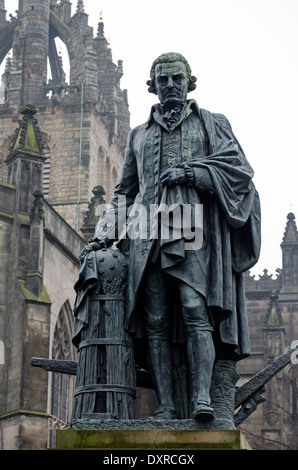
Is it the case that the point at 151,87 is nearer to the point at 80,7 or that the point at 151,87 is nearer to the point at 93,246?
the point at 93,246

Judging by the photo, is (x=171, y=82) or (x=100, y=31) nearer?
(x=171, y=82)

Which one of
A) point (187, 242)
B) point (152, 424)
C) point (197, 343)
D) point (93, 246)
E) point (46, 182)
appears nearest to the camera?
point (152, 424)

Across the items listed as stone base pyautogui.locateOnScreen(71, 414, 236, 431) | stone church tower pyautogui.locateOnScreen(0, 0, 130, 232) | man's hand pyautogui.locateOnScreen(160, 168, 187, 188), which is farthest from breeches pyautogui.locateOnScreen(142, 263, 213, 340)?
stone church tower pyautogui.locateOnScreen(0, 0, 130, 232)

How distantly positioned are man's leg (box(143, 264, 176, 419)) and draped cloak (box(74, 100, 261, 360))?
0.26 feet

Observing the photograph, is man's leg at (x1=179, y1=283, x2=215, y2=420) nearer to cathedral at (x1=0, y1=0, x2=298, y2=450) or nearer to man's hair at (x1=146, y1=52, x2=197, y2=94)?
man's hair at (x1=146, y1=52, x2=197, y2=94)

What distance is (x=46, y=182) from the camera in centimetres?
6178

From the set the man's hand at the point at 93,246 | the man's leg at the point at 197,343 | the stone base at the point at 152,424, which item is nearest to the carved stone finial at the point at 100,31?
the man's hand at the point at 93,246

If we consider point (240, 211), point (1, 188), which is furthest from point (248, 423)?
point (240, 211)

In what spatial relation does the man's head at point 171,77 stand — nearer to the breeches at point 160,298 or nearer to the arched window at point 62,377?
the breeches at point 160,298

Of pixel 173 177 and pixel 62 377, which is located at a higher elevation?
pixel 62 377

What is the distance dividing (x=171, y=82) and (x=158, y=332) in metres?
1.78

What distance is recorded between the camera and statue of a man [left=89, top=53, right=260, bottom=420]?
7207 millimetres

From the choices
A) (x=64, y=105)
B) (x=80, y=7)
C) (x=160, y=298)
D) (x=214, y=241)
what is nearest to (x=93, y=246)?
(x=160, y=298)
